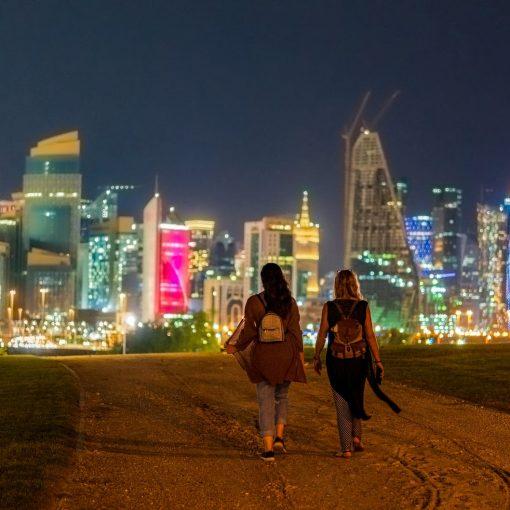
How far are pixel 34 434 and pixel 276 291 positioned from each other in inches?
109

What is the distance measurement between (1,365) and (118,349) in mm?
54772

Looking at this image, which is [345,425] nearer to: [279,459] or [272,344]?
[279,459]

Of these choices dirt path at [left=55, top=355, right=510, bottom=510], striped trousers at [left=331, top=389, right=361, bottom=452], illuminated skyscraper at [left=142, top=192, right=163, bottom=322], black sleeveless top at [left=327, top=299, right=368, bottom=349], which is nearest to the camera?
dirt path at [left=55, top=355, right=510, bottom=510]

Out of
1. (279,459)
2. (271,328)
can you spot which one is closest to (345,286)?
(271,328)

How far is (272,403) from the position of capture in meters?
10.8

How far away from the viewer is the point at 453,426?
1262 centimetres

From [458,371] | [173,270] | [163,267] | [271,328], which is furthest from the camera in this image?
[163,267]

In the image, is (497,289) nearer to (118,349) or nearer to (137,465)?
(118,349)

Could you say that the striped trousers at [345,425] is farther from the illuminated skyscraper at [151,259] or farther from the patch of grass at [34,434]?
the illuminated skyscraper at [151,259]

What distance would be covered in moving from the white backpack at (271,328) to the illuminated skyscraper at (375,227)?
177513 millimetres

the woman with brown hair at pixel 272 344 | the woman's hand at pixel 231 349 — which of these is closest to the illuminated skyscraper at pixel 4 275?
the woman's hand at pixel 231 349

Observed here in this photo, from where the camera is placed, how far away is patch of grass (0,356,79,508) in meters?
8.70

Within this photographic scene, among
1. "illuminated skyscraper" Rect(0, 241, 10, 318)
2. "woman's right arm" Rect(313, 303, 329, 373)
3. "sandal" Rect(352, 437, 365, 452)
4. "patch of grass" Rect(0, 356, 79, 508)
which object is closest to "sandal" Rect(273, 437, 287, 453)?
"sandal" Rect(352, 437, 365, 452)

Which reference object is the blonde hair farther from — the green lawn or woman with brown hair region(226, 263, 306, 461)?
the green lawn
